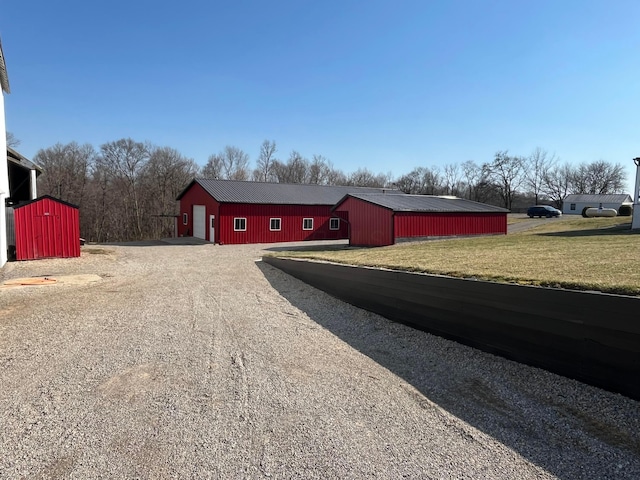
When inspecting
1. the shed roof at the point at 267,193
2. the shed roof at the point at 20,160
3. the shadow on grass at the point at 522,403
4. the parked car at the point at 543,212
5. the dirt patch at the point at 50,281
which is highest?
the shed roof at the point at 20,160

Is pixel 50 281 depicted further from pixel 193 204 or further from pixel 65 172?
pixel 65 172

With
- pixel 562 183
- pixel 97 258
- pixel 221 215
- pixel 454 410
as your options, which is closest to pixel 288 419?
pixel 454 410

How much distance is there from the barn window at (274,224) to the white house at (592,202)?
47984 mm

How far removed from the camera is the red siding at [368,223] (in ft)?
70.1

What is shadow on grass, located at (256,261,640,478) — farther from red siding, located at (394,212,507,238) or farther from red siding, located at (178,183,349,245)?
red siding, located at (178,183,349,245)

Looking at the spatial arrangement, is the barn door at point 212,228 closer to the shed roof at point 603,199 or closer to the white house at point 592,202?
the white house at point 592,202

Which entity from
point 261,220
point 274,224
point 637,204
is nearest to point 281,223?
point 274,224

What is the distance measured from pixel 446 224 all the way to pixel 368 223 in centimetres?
437

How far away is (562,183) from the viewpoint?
74.4 meters

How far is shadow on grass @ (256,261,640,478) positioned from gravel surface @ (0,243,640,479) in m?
0.02

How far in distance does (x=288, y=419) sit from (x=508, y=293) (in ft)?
11.0

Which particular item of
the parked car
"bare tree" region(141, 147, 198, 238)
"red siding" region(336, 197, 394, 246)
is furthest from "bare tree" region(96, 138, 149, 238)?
the parked car

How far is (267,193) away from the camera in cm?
3058

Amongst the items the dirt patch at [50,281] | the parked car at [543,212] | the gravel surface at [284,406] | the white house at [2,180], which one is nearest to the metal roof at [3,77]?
the white house at [2,180]
